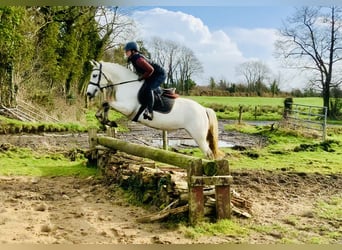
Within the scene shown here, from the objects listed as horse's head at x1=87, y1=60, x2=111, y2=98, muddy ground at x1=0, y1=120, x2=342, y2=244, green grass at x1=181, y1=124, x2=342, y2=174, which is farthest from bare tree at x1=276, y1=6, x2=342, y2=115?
horse's head at x1=87, y1=60, x2=111, y2=98

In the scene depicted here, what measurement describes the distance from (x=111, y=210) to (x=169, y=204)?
1.41 feet

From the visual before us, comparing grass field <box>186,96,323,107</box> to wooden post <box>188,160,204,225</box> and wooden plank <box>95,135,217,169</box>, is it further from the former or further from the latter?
wooden post <box>188,160,204,225</box>

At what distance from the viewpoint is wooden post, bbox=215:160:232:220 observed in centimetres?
271

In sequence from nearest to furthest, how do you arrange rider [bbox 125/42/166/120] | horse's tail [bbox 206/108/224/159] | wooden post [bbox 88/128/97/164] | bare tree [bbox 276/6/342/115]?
rider [bbox 125/42/166/120]
horse's tail [bbox 206/108/224/159]
bare tree [bbox 276/6/342/115]
wooden post [bbox 88/128/97/164]

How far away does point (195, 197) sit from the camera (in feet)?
8.71

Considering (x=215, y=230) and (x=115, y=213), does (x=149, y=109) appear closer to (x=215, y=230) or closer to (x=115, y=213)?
(x=115, y=213)

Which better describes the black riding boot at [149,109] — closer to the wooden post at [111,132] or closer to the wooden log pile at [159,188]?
the wooden log pile at [159,188]

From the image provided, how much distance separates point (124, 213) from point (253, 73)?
207 cm

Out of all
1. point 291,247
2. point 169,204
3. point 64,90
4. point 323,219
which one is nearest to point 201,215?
point 169,204

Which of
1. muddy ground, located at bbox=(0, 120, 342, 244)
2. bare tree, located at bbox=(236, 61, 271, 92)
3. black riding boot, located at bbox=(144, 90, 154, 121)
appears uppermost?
bare tree, located at bbox=(236, 61, 271, 92)

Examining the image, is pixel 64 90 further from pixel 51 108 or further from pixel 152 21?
pixel 152 21

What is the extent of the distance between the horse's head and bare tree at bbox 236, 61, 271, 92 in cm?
163

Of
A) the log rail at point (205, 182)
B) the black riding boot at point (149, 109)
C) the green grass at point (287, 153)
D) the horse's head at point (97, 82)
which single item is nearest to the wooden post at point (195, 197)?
the log rail at point (205, 182)

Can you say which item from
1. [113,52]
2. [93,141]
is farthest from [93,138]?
[113,52]
